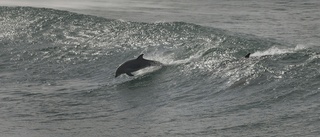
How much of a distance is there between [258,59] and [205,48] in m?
3.61

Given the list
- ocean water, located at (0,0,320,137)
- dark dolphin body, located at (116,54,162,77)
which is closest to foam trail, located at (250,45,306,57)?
ocean water, located at (0,0,320,137)

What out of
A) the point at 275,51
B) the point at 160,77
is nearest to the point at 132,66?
the point at 160,77

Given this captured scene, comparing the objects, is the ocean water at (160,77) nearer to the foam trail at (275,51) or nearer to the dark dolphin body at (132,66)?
the foam trail at (275,51)

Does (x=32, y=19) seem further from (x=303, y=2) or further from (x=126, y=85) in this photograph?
(x=303, y=2)

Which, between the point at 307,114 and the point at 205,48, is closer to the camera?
the point at 307,114

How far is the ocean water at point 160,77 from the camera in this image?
1658 centimetres

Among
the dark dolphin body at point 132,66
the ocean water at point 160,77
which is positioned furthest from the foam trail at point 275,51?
the dark dolphin body at point 132,66

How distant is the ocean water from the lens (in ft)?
54.4

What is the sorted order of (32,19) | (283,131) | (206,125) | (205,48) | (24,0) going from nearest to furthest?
(283,131) < (206,125) < (205,48) < (32,19) < (24,0)

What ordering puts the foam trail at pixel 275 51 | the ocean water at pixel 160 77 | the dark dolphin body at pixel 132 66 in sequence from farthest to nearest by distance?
the foam trail at pixel 275 51
the dark dolphin body at pixel 132 66
the ocean water at pixel 160 77

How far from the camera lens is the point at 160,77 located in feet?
75.5

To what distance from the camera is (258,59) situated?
22016 millimetres

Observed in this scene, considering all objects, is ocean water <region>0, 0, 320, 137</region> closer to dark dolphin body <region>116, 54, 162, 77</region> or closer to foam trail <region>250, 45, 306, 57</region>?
foam trail <region>250, 45, 306, 57</region>

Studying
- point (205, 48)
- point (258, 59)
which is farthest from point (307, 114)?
point (205, 48)
